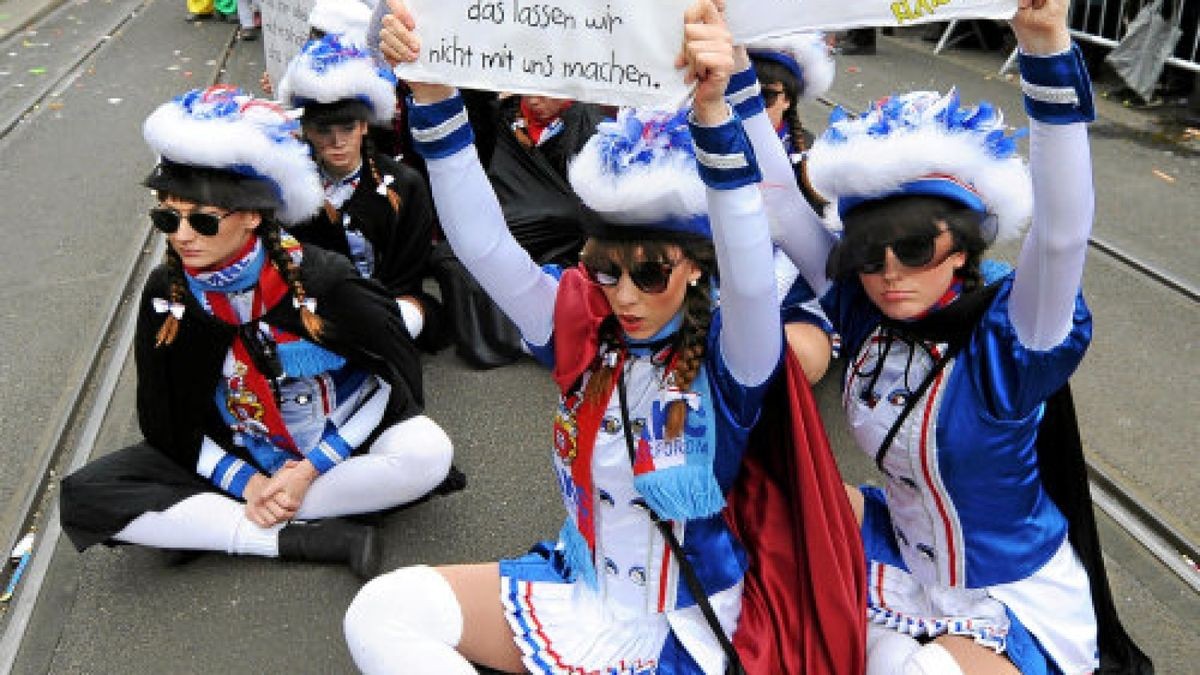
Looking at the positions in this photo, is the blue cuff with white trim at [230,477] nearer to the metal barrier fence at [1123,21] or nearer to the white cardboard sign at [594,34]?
the white cardboard sign at [594,34]

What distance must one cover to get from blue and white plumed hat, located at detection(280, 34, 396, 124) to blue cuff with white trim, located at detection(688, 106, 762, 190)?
267 cm

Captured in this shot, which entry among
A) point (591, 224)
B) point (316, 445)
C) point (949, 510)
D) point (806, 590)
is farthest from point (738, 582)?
point (316, 445)

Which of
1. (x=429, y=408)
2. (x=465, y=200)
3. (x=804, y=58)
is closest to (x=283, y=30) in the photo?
(x=429, y=408)

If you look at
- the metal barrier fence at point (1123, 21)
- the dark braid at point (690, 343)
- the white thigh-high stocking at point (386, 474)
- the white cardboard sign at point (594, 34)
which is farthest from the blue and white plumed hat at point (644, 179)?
the metal barrier fence at point (1123, 21)

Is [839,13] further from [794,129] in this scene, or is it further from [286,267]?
[794,129]

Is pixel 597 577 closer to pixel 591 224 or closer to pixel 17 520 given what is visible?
pixel 591 224

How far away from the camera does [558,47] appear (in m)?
1.77

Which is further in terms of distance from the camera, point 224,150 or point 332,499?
point 332,499

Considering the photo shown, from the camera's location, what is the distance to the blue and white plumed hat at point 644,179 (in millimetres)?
1970

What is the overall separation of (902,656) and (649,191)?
107cm

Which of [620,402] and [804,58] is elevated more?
[620,402]

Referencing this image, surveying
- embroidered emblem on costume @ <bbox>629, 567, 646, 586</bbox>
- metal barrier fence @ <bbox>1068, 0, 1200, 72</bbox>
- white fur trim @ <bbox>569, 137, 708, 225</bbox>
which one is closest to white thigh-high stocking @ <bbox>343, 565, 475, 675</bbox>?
embroidered emblem on costume @ <bbox>629, 567, 646, 586</bbox>

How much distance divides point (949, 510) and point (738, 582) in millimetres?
456

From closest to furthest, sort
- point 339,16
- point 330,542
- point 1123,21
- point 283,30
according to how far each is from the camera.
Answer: point 330,542 → point 339,16 → point 283,30 → point 1123,21
